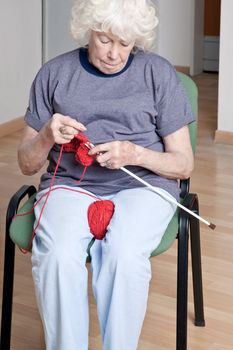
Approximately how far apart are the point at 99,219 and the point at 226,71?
2.47 metres

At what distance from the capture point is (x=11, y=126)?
4719mm

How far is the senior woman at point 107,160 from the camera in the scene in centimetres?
205

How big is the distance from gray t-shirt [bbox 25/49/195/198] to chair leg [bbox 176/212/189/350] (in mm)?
146

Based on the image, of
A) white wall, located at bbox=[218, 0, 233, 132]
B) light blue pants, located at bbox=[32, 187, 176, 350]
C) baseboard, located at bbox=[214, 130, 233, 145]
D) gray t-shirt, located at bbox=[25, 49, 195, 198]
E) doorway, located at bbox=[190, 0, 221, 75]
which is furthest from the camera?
doorway, located at bbox=[190, 0, 221, 75]

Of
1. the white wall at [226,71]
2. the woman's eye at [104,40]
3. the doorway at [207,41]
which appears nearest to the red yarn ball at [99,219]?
the woman's eye at [104,40]

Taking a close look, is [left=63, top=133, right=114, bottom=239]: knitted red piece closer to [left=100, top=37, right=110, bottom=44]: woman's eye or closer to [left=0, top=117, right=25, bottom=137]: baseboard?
[left=100, top=37, right=110, bottom=44]: woman's eye

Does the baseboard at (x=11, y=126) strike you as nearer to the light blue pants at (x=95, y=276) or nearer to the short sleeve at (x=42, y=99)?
the short sleeve at (x=42, y=99)

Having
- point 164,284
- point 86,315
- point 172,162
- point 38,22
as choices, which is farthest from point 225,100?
point 86,315

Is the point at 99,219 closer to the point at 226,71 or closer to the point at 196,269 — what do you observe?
the point at 196,269

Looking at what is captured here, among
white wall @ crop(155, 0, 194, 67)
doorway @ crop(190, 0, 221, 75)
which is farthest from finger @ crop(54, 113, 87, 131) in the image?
doorway @ crop(190, 0, 221, 75)

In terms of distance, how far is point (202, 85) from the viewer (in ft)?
19.2

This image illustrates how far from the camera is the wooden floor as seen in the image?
253cm

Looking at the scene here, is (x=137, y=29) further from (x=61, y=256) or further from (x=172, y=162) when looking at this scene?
(x=61, y=256)

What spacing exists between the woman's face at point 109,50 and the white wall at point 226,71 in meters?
2.21
